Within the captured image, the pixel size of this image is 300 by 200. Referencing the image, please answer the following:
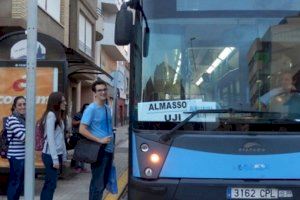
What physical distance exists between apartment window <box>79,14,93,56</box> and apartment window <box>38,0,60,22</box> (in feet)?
15.7

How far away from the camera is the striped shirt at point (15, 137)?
758 centimetres

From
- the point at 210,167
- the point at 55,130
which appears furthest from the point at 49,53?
the point at 210,167

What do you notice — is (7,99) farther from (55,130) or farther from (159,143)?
(159,143)

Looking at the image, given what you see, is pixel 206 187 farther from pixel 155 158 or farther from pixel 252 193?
pixel 155 158

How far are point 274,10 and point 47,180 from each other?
12.3 ft

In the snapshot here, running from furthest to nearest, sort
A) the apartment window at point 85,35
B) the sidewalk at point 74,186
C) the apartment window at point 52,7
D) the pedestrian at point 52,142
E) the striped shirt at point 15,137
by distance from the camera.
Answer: the apartment window at point 85,35 → the apartment window at point 52,7 → the sidewalk at point 74,186 → the striped shirt at point 15,137 → the pedestrian at point 52,142

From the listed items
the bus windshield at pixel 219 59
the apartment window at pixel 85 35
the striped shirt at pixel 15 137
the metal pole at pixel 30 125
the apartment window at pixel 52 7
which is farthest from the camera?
the apartment window at pixel 85 35

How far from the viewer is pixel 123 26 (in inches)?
245

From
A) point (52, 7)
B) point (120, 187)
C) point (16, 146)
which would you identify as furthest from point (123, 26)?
point (52, 7)

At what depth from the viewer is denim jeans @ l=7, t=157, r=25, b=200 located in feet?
25.1

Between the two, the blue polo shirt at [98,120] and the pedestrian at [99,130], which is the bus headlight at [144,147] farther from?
the blue polo shirt at [98,120]

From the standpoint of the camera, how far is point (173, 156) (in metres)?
5.79

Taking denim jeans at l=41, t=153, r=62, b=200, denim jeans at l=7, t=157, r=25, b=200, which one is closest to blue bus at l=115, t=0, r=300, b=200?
denim jeans at l=41, t=153, r=62, b=200

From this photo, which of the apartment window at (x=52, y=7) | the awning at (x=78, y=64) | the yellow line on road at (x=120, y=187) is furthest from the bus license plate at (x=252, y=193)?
the apartment window at (x=52, y=7)
